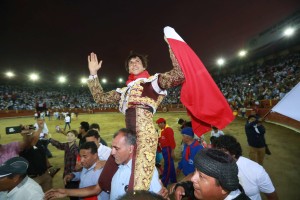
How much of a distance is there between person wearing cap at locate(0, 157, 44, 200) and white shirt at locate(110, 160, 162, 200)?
1.06 metres

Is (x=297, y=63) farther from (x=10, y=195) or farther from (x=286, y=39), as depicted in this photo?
(x=10, y=195)

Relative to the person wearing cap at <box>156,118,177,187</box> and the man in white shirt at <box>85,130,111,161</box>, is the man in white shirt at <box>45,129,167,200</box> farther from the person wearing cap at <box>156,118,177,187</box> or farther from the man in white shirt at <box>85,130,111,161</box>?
the person wearing cap at <box>156,118,177,187</box>

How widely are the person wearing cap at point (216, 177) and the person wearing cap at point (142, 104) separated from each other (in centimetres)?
49

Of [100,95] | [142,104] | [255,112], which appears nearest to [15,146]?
[100,95]

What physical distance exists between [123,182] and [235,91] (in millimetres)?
31857

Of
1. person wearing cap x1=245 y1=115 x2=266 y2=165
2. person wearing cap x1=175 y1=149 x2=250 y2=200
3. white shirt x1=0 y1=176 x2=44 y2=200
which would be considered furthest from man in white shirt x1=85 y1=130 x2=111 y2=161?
person wearing cap x1=245 y1=115 x2=266 y2=165

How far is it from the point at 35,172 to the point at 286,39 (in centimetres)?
4020

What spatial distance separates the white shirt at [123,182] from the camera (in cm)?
218

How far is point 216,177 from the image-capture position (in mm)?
1669

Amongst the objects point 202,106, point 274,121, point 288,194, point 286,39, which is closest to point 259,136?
point 288,194

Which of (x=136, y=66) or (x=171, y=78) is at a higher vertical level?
(x=136, y=66)

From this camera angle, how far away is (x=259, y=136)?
680cm

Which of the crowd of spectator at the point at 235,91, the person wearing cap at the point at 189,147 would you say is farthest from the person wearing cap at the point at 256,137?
the crowd of spectator at the point at 235,91

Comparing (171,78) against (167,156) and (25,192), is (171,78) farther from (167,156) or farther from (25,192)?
(167,156)
